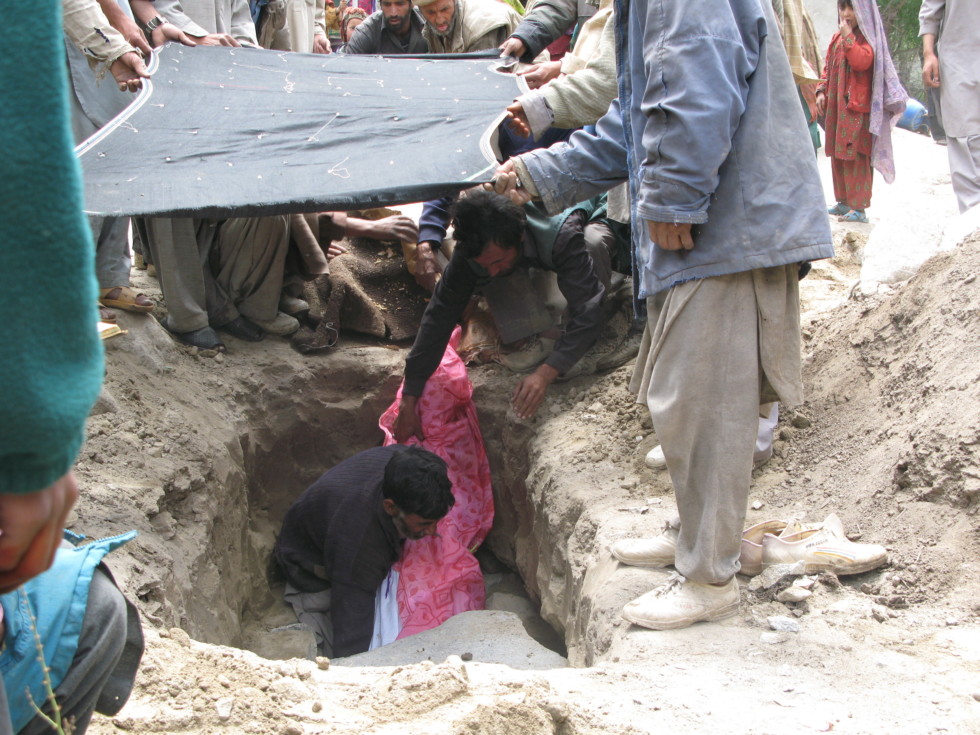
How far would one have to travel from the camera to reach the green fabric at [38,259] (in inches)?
29.8

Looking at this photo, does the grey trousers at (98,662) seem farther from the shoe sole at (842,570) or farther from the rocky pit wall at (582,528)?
the shoe sole at (842,570)

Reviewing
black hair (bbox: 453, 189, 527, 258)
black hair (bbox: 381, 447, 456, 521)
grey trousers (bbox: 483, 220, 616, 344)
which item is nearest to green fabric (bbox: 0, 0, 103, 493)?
black hair (bbox: 381, 447, 456, 521)

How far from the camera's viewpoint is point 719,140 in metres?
1.98

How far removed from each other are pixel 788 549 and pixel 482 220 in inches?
77.0

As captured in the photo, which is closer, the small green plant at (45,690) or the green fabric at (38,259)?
the green fabric at (38,259)

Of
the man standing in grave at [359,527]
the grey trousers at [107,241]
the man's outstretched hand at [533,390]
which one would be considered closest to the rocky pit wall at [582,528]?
the man's outstretched hand at [533,390]

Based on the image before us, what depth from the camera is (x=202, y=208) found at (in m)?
2.67

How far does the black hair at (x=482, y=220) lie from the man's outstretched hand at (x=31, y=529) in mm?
2972

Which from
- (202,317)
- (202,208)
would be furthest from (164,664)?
(202,317)

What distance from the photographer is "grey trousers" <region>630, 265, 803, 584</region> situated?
2139mm

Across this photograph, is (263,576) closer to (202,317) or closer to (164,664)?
(202,317)

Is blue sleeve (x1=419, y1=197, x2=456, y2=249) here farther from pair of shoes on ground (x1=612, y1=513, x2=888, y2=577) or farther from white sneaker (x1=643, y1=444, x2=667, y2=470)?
pair of shoes on ground (x1=612, y1=513, x2=888, y2=577)

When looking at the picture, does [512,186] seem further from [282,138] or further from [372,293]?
[372,293]

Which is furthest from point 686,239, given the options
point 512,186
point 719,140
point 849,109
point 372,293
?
point 849,109
